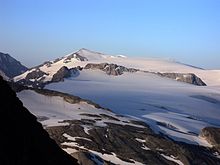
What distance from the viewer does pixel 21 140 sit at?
100 feet

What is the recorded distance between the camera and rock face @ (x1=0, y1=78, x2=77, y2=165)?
2875cm

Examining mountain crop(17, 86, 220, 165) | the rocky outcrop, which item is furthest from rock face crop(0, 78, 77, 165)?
the rocky outcrop

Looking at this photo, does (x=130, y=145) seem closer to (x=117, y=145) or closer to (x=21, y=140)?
(x=117, y=145)

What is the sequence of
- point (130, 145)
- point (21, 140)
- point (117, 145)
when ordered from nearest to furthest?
point (21, 140), point (117, 145), point (130, 145)

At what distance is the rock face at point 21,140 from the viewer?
2875cm

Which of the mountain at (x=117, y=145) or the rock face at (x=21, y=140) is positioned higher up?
the rock face at (x=21, y=140)

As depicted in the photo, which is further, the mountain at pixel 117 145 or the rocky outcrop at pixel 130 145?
the rocky outcrop at pixel 130 145

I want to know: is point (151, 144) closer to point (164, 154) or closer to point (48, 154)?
point (164, 154)

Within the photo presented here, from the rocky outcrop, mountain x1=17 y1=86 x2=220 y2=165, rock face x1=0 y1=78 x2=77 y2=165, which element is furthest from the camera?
the rocky outcrop

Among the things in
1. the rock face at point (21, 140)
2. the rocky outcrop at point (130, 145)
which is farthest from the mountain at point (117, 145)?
the rock face at point (21, 140)

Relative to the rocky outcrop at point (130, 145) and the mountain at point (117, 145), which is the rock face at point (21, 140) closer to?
the mountain at point (117, 145)

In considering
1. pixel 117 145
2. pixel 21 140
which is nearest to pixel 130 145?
pixel 117 145

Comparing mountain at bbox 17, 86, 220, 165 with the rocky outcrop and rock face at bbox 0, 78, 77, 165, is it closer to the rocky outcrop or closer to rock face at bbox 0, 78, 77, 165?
the rocky outcrop

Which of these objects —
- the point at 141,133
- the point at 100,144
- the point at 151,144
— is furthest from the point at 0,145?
the point at 141,133
